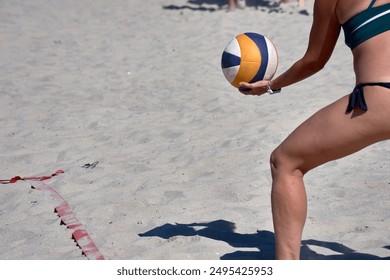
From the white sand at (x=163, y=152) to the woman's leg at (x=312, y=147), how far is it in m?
0.67

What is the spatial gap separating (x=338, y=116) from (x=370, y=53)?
0.95 feet

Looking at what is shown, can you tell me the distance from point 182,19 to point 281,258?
388 inches

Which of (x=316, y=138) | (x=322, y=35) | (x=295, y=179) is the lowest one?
(x=295, y=179)

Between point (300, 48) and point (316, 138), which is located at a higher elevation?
point (316, 138)

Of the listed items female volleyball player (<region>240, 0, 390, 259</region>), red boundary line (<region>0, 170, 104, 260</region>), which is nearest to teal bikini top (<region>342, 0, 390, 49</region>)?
female volleyball player (<region>240, 0, 390, 259</region>)

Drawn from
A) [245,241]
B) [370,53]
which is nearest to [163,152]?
[245,241]

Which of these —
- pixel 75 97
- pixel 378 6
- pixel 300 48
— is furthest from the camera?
pixel 300 48

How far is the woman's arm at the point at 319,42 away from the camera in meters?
2.99

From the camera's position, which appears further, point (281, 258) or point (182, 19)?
point (182, 19)

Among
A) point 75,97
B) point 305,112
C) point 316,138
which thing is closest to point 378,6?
point 316,138

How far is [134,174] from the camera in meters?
5.19

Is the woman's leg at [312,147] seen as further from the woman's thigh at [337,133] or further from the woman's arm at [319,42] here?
the woman's arm at [319,42]

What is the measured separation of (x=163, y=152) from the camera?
18.7 feet

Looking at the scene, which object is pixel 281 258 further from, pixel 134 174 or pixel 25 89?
pixel 25 89
